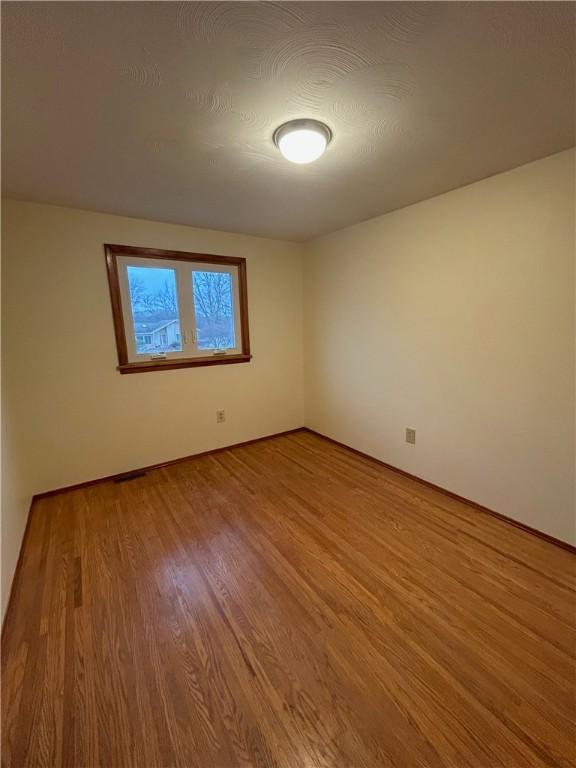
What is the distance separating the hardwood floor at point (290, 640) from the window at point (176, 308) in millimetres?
1392

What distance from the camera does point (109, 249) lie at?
253cm

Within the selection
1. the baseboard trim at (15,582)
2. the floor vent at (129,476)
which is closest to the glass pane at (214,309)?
the floor vent at (129,476)

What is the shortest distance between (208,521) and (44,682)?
1080 mm

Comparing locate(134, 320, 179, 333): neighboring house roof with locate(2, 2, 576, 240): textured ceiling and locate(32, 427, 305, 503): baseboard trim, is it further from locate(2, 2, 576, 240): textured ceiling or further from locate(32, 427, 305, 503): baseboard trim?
locate(32, 427, 305, 503): baseboard trim

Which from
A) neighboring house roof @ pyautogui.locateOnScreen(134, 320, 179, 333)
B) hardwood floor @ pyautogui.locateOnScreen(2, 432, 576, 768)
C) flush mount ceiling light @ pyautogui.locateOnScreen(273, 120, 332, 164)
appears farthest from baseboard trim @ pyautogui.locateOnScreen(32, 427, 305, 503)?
flush mount ceiling light @ pyautogui.locateOnScreen(273, 120, 332, 164)

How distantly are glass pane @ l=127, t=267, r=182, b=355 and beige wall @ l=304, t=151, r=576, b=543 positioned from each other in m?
1.63

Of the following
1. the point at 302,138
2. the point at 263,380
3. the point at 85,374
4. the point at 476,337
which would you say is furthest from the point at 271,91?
the point at 263,380

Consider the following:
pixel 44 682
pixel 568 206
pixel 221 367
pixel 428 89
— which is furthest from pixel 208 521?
pixel 568 206

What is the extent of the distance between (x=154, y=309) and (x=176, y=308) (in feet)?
0.63

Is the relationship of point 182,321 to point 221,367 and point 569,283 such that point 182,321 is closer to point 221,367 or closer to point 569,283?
point 221,367

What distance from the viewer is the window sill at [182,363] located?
2.76m

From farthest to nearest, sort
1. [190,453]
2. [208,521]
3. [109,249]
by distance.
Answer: [190,453], [109,249], [208,521]

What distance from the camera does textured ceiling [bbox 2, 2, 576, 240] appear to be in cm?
93

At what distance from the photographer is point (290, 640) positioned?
135 cm
